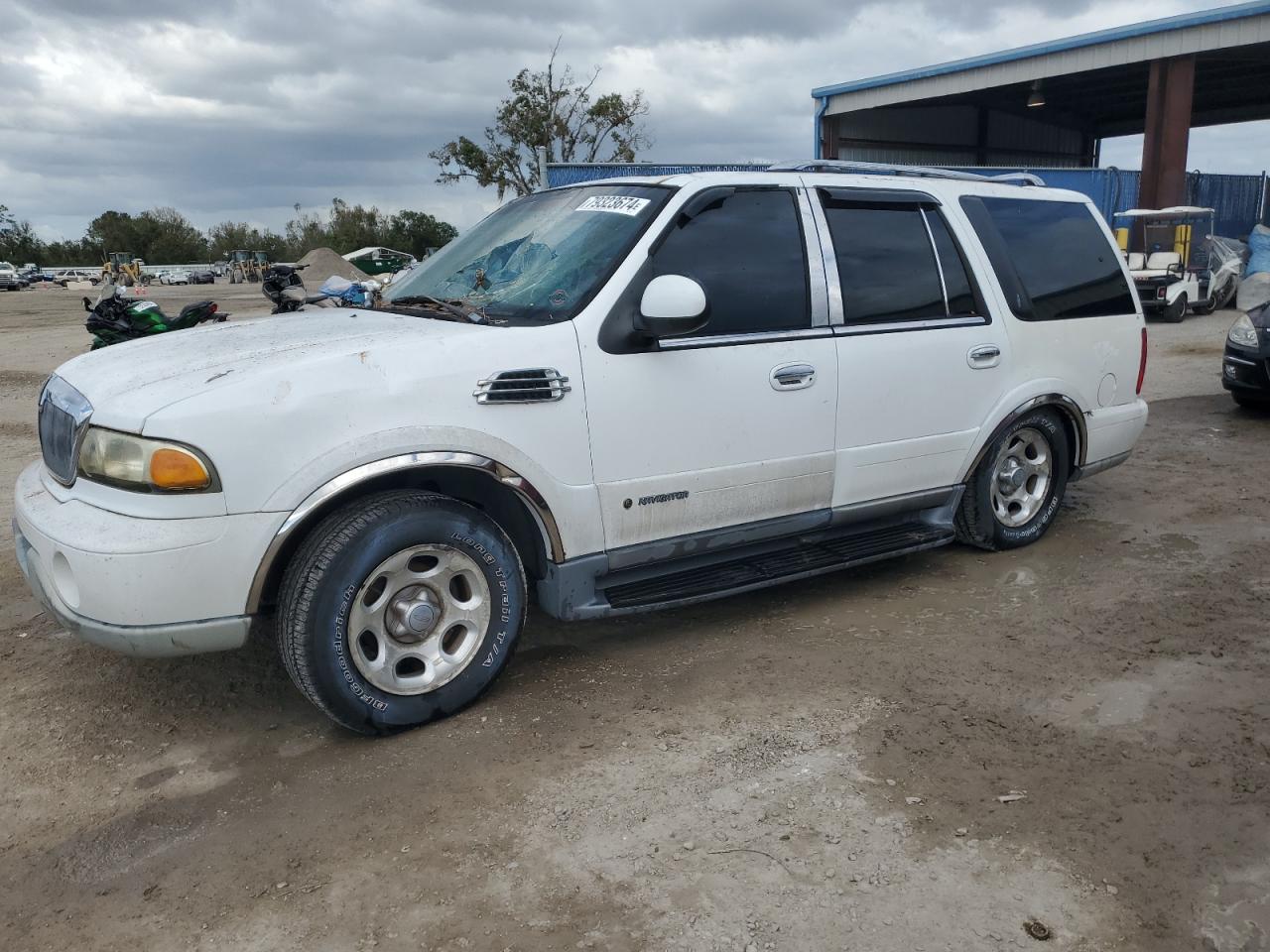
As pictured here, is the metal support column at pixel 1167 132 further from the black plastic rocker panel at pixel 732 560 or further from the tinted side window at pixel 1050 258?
the black plastic rocker panel at pixel 732 560

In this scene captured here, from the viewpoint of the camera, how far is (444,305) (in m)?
3.96

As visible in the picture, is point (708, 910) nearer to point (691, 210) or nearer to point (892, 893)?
point (892, 893)

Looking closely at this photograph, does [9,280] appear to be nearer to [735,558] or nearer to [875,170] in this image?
[875,170]

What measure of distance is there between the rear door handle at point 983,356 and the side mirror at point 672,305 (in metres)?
1.74

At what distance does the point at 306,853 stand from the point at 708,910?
1.15m

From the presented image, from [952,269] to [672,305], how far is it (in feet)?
6.20

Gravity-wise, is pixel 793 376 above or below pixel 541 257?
below

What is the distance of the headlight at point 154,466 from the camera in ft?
9.88

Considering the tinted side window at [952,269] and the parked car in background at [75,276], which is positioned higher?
the tinted side window at [952,269]

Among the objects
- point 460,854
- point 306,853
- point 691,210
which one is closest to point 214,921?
point 306,853

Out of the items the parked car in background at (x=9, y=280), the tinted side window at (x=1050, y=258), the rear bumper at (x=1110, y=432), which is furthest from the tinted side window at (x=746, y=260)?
the parked car in background at (x=9, y=280)

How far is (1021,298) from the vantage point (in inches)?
199

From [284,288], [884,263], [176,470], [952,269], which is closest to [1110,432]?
[952,269]

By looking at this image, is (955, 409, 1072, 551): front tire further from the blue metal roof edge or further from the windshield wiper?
the blue metal roof edge
